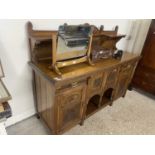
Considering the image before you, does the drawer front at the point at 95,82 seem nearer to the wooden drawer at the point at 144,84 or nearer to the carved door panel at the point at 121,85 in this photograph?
the carved door panel at the point at 121,85

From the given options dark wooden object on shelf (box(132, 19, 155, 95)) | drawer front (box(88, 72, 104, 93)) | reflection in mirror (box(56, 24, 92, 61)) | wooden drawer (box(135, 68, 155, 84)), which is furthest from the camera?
wooden drawer (box(135, 68, 155, 84))

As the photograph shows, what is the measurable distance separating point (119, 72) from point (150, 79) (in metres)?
0.83

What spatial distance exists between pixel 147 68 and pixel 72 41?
1656 mm

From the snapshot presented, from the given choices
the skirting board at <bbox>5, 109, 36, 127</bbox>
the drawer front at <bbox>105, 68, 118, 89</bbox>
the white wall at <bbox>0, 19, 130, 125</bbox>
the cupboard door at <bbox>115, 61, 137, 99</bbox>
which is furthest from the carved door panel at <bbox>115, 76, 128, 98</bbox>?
the skirting board at <bbox>5, 109, 36, 127</bbox>

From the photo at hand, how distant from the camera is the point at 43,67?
4.57ft

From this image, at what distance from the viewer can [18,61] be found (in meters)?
1.48

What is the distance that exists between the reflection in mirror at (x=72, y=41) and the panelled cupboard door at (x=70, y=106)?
338 millimetres

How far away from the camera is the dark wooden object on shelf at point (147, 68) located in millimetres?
2254

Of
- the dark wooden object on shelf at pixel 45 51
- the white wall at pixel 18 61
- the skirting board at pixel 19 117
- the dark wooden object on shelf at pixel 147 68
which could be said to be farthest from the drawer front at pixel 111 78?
the skirting board at pixel 19 117

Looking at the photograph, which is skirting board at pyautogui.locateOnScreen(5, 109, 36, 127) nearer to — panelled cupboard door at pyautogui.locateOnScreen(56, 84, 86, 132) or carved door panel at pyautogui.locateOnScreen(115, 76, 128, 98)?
panelled cupboard door at pyautogui.locateOnScreen(56, 84, 86, 132)

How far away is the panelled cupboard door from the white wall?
1.80ft

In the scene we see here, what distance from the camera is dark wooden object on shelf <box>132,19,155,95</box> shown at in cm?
225

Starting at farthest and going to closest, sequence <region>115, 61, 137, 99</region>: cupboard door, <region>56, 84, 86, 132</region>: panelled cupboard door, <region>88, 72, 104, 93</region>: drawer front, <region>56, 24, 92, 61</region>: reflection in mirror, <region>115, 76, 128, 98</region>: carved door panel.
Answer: <region>115, 76, 128, 98</region>: carved door panel
<region>115, 61, 137, 99</region>: cupboard door
<region>88, 72, 104, 93</region>: drawer front
<region>56, 84, 86, 132</region>: panelled cupboard door
<region>56, 24, 92, 61</region>: reflection in mirror
